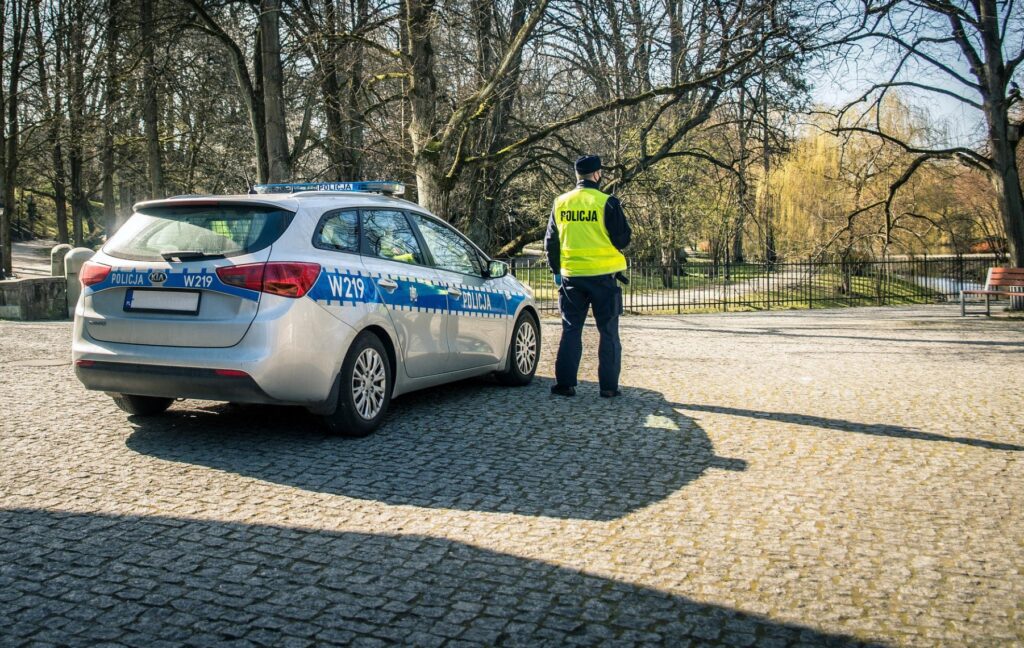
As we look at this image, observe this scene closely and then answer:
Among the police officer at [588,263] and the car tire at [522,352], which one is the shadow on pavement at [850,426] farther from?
the car tire at [522,352]

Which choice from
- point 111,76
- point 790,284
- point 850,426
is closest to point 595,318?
point 850,426

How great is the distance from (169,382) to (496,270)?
340cm

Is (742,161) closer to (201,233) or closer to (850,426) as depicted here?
(850,426)

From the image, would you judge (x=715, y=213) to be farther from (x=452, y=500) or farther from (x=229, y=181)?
(x=452, y=500)

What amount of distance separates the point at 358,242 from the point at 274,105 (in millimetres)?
10873

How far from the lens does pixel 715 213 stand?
31.3 m

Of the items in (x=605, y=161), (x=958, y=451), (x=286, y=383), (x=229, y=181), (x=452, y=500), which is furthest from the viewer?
(x=229, y=181)

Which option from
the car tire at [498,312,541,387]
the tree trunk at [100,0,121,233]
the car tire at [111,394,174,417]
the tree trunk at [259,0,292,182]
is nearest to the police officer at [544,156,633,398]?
the car tire at [498,312,541,387]

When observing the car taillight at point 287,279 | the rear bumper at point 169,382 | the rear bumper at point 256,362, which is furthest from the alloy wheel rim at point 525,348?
the rear bumper at point 169,382

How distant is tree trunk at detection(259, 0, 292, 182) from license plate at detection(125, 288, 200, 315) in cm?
1091

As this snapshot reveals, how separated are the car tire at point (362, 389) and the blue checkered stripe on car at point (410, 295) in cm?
31

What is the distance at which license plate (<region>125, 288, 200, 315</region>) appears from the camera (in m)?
5.87

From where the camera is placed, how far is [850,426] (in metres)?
7.09

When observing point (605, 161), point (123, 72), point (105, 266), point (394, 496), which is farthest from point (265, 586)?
point (605, 161)
